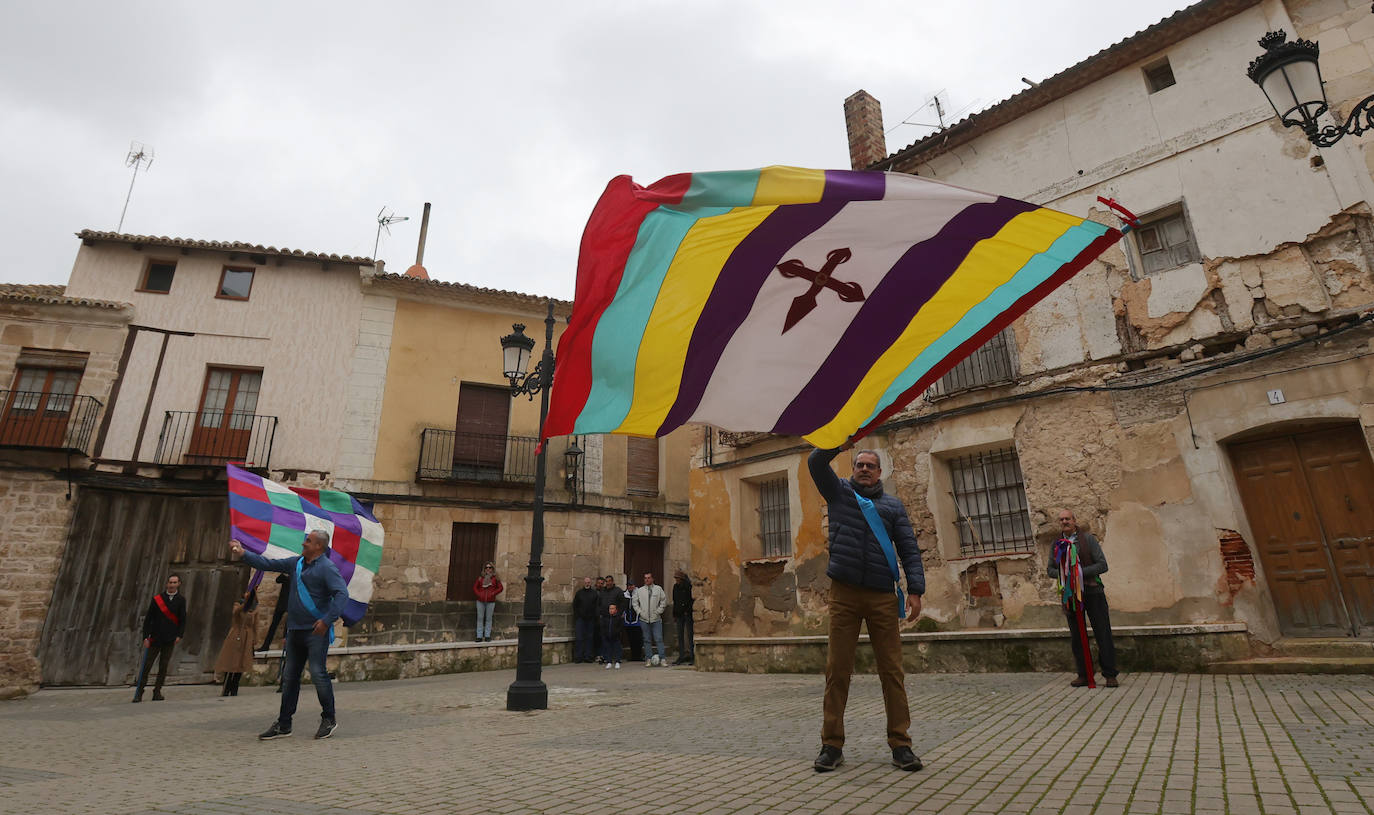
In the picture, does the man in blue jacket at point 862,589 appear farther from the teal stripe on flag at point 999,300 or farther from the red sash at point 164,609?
the red sash at point 164,609

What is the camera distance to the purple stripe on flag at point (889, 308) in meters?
3.46

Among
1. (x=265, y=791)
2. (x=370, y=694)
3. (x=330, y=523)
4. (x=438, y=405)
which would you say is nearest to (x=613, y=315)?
(x=265, y=791)

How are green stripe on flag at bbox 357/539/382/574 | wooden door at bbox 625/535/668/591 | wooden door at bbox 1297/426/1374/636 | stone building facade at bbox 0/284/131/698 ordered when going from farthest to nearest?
wooden door at bbox 625/535/668/591 → stone building facade at bbox 0/284/131/698 → green stripe on flag at bbox 357/539/382/574 → wooden door at bbox 1297/426/1374/636

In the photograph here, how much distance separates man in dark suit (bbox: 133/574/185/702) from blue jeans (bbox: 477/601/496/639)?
5.66 metres

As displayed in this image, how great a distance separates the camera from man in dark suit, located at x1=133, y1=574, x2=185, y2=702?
9.39 m

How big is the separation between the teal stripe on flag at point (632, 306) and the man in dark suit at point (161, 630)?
914 centimetres

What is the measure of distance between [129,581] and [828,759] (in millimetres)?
15052

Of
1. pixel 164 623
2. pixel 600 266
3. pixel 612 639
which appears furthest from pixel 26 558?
pixel 600 266

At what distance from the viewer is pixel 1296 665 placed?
660cm

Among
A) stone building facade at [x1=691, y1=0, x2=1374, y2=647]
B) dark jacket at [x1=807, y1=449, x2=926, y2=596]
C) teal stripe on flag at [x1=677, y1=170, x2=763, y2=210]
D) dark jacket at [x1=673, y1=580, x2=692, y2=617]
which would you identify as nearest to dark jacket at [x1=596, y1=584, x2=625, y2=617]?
dark jacket at [x1=673, y1=580, x2=692, y2=617]

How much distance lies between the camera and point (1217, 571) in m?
7.74

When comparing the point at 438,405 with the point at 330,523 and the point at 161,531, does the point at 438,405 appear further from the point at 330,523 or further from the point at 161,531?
the point at 330,523

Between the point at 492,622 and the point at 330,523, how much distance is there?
7.87 metres

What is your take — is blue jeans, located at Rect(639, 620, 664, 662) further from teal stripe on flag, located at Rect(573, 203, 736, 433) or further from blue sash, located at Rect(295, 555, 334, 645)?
teal stripe on flag, located at Rect(573, 203, 736, 433)
